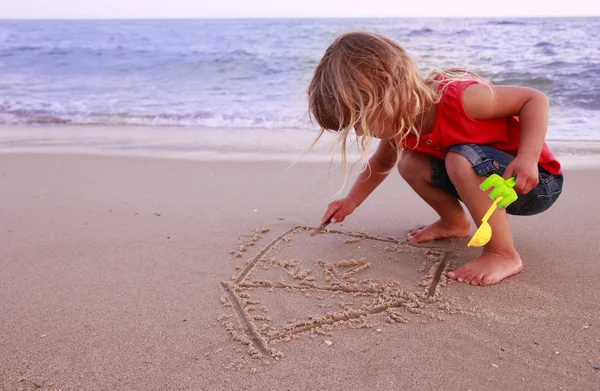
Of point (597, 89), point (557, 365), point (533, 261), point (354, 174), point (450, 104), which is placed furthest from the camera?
point (597, 89)

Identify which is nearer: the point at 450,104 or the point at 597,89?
the point at 450,104

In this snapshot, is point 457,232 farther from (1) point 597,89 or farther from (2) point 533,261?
(1) point 597,89

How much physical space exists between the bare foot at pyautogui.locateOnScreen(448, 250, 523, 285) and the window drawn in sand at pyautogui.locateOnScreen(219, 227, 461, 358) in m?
0.08

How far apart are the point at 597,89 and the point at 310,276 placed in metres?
6.10

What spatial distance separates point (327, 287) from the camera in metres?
2.01

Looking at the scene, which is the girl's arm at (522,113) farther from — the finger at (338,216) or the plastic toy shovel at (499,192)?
the finger at (338,216)

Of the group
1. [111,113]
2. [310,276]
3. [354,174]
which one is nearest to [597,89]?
[354,174]

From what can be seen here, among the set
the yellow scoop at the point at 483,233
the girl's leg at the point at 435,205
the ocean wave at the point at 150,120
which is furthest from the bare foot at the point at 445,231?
the ocean wave at the point at 150,120

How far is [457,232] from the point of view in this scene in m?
2.43

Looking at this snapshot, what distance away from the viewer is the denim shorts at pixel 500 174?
199 cm

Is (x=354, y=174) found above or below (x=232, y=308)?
below

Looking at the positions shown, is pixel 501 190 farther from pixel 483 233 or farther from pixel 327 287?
pixel 327 287

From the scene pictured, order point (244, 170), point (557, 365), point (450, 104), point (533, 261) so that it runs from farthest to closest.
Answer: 1. point (244, 170)
2. point (533, 261)
3. point (450, 104)
4. point (557, 365)

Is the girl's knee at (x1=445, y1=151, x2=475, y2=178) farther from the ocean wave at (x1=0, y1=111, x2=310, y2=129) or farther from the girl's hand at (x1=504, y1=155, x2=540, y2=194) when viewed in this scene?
the ocean wave at (x1=0, y1=111, x2=310, y2=129)
